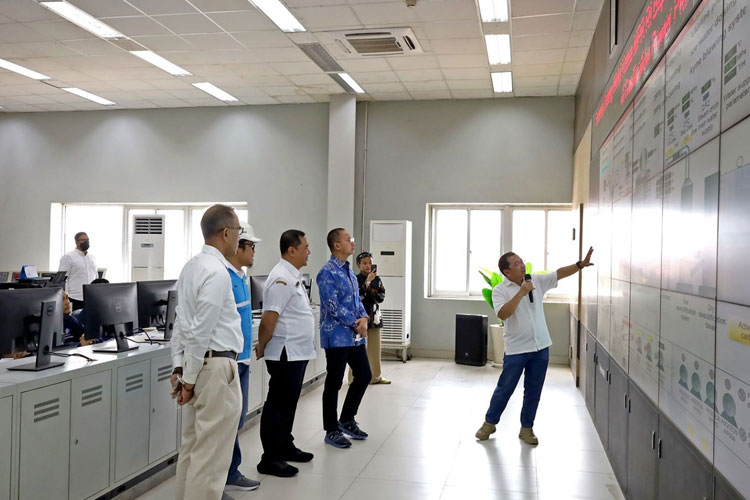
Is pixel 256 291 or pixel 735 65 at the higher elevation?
pixel 735 65

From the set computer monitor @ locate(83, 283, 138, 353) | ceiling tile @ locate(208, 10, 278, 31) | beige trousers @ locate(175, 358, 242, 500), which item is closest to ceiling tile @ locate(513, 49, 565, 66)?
ceiling tile @ locate(208, 10, 278, 31)

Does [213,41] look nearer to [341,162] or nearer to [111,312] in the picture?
[341,162]

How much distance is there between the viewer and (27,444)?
2742mm

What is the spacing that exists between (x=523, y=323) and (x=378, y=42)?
3439mm

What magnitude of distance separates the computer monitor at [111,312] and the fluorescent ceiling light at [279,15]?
3015 mm

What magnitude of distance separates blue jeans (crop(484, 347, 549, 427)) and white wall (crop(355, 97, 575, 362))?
3941 millimetres

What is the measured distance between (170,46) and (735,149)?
625 centimetres

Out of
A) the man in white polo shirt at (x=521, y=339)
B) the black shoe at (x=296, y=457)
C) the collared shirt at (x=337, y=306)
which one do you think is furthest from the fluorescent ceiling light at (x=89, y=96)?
the man in white polo shirt at (x=521, y=339)

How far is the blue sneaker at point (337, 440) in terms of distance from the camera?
452 centimetres

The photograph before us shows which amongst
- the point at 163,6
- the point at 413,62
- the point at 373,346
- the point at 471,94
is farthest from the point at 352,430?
the point at 471,94

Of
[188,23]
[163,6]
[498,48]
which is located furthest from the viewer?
[498,48]

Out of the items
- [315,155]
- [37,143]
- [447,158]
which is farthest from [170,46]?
[37,143]

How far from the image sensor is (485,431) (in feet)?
15.7

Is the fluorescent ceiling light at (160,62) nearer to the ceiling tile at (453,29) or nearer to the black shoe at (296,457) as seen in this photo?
the ceiling tile at (453,29)
